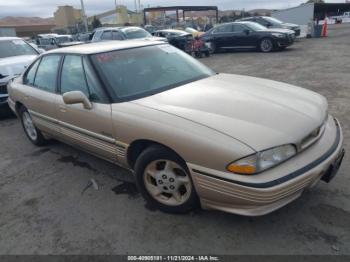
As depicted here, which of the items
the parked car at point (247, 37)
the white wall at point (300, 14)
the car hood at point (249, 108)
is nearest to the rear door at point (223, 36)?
the parked car at point (247, 37)

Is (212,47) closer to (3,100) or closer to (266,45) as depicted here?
(266,45)

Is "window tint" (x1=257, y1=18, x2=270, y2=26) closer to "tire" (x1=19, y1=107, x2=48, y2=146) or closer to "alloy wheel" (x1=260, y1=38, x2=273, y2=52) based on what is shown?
"alloy wheel" (x1=260, y1=38, x2=273, y2=52)

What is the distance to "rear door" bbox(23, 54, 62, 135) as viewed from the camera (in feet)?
13.1

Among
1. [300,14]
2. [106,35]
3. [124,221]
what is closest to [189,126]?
[124,221]

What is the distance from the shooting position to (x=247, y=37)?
47.7ft

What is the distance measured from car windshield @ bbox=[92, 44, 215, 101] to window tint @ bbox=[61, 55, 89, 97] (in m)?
0.26

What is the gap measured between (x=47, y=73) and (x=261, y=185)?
3227 millimetres

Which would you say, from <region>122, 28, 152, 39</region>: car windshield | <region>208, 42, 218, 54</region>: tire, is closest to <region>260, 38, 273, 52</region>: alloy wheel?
<region>208, 42, 218, 54</region>: tire

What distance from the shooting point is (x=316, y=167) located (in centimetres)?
248

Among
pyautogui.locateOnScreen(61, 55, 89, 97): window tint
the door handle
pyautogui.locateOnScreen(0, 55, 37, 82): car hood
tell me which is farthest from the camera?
pyautogui.locateOnScreen(0, 55, 37, 82): car hood

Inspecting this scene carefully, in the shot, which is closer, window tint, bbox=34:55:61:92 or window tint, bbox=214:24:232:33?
window tint, bbox=34:55:61:92

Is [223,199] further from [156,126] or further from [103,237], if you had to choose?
[103,237]

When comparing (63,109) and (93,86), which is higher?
(93,86)

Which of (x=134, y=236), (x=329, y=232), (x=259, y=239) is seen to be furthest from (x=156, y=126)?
(x=329, y=232)
